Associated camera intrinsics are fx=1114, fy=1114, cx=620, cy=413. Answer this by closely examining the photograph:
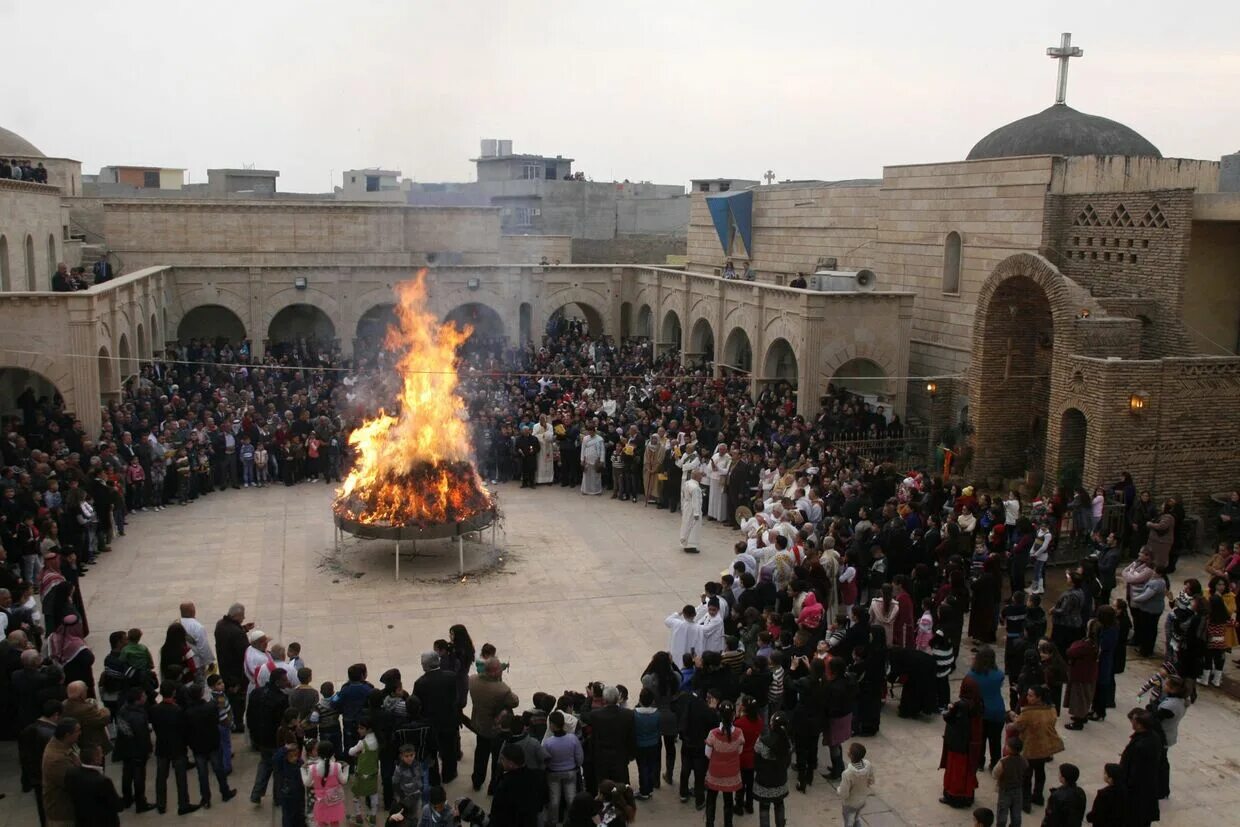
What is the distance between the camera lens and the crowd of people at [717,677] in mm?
8977

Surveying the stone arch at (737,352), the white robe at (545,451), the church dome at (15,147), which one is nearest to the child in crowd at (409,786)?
the white robe at (545,451)

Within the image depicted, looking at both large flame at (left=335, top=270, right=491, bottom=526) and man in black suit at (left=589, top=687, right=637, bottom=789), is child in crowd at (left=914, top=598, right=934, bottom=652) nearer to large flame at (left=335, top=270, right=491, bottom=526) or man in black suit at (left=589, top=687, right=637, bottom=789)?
man in black suit at (left=589, top=687, right=637, bottom=789)

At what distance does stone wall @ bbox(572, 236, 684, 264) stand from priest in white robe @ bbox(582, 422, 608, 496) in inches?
896

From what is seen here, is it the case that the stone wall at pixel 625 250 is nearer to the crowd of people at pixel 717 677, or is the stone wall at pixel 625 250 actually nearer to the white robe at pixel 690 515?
the crowd of people at pixel 717 677

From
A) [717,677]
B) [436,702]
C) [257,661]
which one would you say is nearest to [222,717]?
[257,661]

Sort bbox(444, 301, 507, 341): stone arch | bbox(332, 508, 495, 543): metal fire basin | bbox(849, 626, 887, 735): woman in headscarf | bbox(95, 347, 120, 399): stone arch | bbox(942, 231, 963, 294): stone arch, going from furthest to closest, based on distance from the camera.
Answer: bbox(444, 301, 507, 341): stone arch
bbox(942, 231, 963, 294): stone arch
bbox(95, 347, 120, 399): stone arch
bbox(332, 508, 495, 543): metal fire basin
bbox(849, 626, 887, 735): woman in headscarf

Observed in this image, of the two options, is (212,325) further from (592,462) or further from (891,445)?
(891,445)

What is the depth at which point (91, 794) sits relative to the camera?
8.23m

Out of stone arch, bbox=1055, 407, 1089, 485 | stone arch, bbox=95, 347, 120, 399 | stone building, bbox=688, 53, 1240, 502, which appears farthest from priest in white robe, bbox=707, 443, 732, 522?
stone arch, bbox=95, 347, 120, 399

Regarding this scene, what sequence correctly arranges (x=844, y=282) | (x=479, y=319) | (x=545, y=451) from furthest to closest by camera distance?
(x=479, y=319), (x=844, y=282), (x=545, y=451)

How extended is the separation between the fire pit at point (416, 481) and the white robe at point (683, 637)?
538 cm

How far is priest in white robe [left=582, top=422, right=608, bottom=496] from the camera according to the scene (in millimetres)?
21453

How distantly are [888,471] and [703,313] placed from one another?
1166 centimetres

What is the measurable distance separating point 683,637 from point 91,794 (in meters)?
5.65
